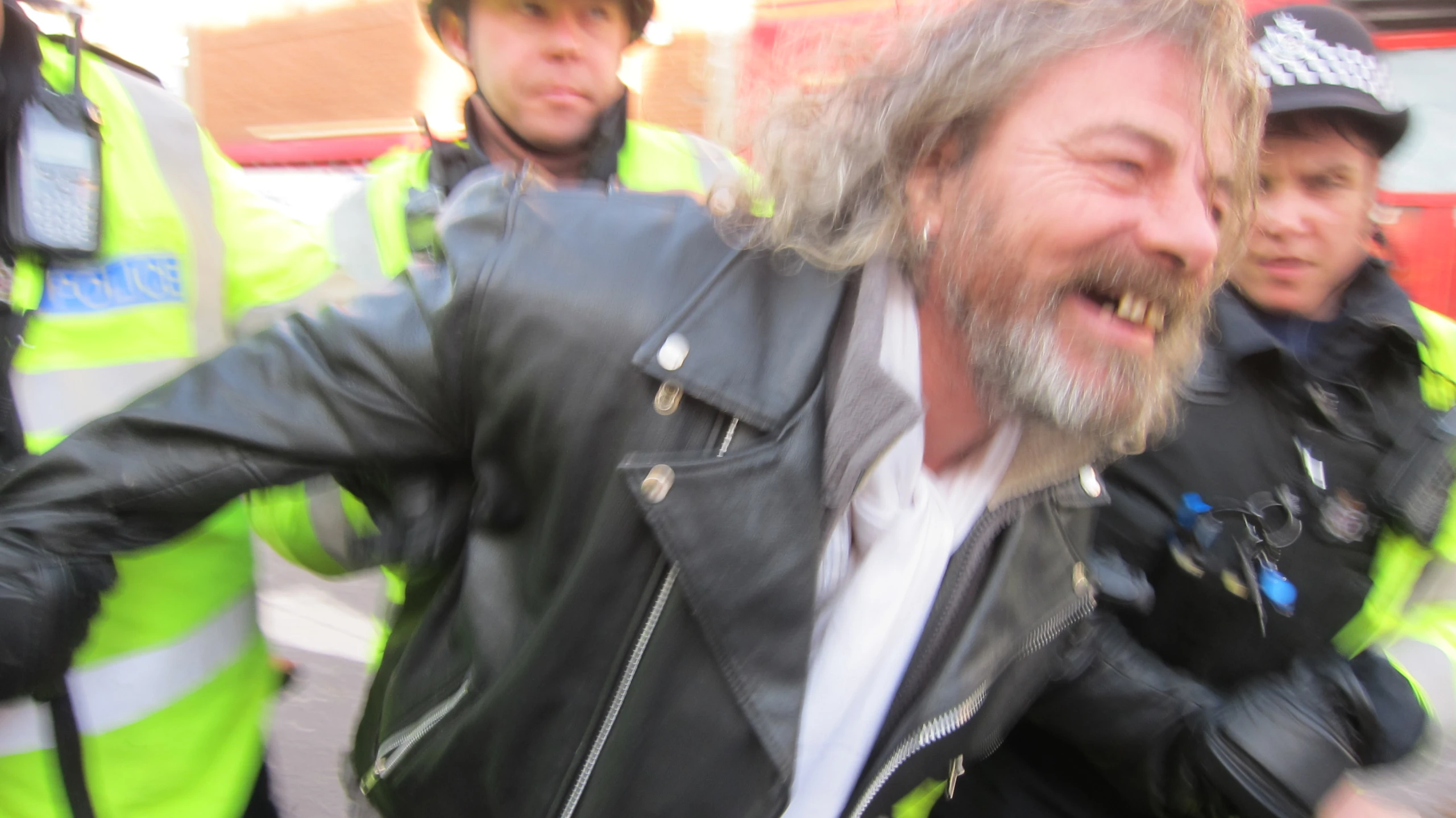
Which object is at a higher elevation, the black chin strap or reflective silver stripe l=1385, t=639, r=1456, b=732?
reflective silver stripe l=1385, t=639, r=1456, b=732

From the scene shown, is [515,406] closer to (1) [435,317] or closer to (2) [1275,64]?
(1) [435,317]

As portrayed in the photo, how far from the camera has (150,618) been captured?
4.17 ft

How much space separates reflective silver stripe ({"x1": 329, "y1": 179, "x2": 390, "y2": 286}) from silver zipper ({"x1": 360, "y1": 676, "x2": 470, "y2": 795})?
947mm

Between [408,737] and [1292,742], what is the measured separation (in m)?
1.31

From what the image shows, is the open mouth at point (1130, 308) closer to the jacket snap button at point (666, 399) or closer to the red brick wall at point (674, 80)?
the jacket snap button at point (666, 399)

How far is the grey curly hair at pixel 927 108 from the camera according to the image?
1290 mm

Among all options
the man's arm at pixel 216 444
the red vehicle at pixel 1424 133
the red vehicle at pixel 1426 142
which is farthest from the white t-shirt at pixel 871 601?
the red vehicle at pixel 1426 142

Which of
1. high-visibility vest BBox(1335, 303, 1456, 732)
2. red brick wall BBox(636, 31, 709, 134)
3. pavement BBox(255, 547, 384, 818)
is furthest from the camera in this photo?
red brick wall BBox(636, 31, 709, 134)

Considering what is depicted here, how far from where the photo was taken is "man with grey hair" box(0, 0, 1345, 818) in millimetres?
1070

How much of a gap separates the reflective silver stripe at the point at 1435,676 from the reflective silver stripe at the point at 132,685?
1.87 metres

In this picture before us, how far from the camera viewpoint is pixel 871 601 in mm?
1271

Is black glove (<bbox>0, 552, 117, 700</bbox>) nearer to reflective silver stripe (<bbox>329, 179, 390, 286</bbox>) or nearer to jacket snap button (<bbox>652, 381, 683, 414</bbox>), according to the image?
jacket snap button (<bbox>652, 381, 683, 414</bbox>)

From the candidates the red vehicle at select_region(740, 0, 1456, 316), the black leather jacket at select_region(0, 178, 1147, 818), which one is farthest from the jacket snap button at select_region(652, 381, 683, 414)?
the red vehicle at select_region(740, 0, 1456, 316)


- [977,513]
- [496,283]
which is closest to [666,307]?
[496,283]
